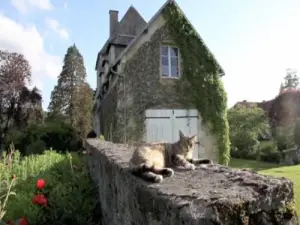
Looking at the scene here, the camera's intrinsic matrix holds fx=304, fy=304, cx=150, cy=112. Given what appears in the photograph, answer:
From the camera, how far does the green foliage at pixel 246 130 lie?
23.1m

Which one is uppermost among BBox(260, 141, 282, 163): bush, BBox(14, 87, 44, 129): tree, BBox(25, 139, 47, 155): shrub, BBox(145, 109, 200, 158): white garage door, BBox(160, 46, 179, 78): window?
BBox(160, 46, 179, 78): window

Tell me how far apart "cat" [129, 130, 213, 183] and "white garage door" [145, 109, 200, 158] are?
34.6ft

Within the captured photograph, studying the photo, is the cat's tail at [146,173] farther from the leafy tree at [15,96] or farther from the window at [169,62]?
the leafy tree at [15,96]

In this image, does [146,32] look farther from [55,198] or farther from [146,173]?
[146,173]

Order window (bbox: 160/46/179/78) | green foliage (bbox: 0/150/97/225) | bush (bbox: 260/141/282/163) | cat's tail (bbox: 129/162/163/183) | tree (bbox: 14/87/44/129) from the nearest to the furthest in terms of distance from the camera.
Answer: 1. cat's tail (bbox: 129/162/163/183)
2. green foliage (bbox: 0/150/97/225)
3. window (bbox: 160/46/179/78)
4. bush (bbox: 260/141/282/163)
5. tree (bbox: 14/87/44/129)

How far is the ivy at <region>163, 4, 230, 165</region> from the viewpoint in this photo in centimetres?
1420

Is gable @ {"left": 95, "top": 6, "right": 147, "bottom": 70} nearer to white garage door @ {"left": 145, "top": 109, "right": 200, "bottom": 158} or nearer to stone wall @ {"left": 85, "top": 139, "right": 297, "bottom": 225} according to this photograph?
white garage door @ {"left": 145, "top": 109, "right": 200, "bottom": 158}

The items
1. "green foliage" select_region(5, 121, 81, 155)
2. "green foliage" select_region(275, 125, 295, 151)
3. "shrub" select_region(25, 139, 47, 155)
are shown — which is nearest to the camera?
"shrub" select_region(25, 139, 47, 155)

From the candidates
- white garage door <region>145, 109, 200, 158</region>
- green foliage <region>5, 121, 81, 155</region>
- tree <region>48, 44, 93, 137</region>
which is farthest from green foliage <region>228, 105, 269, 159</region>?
tree <region>48, 44, 93, 137</region>

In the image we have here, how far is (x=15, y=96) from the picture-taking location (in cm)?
2009

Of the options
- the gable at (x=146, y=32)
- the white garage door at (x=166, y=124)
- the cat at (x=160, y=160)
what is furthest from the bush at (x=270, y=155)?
the cat at (x=160, y=160)

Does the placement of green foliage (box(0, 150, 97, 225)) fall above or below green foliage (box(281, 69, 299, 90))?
below

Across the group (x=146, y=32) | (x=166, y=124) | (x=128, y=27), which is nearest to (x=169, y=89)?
(x=166, y=124)

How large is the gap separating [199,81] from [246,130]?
1241cm
